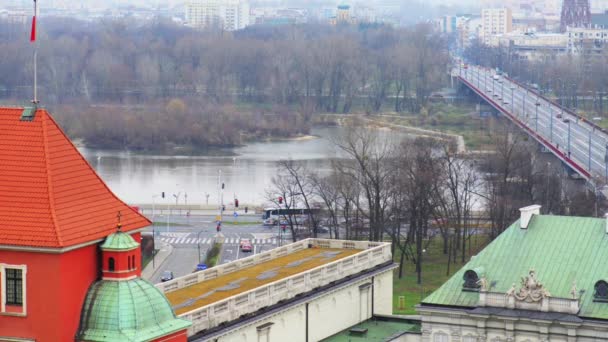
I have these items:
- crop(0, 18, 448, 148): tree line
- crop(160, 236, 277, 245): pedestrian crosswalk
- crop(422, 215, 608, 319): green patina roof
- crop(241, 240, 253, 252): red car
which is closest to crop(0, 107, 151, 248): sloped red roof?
crop(422, 215, 608, 319): green patina roof

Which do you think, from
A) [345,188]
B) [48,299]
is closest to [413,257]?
[345,188]

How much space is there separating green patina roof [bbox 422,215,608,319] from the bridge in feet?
120

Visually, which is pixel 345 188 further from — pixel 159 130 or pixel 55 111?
pixel 55 111

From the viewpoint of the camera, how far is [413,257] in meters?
67.9

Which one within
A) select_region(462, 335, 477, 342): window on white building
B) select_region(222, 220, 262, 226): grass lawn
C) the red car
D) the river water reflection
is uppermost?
select_region(462, 335, 477, 342): window on white building

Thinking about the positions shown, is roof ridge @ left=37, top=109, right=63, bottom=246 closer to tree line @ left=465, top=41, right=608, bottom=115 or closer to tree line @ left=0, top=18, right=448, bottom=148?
tree line @ left=0, top=18, right=448, bottom=148

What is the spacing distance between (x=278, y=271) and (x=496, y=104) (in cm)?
9694

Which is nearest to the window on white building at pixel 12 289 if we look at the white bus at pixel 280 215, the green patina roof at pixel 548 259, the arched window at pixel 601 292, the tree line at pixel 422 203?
the green patina roof at pixel 548 259

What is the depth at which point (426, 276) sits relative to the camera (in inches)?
2608

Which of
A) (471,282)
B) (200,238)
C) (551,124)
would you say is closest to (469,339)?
(471,282)

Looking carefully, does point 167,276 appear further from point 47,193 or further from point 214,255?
point 47,193

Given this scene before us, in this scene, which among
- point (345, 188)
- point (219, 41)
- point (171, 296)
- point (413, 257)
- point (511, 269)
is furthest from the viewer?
point (219, 41)

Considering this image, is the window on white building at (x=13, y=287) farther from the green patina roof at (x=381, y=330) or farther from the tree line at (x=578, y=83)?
the tree line at (x=578, y=83)

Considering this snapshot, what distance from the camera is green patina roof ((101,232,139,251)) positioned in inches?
1326
